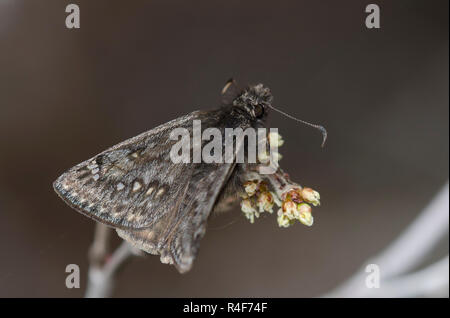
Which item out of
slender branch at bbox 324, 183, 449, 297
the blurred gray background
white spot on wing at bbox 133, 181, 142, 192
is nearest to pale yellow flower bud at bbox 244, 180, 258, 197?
white spot on wing at bbox 133, 181, 142, 192

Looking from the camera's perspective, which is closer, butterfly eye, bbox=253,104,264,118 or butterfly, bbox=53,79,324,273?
butterfly, bbox=53,79,324,273

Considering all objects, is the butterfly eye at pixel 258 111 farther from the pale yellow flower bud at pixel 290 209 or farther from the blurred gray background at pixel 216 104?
the blurred gray background at pixel 216 104

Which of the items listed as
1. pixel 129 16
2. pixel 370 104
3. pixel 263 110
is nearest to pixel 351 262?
pixel 370 104

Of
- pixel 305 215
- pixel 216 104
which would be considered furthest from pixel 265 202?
pixel 216 104

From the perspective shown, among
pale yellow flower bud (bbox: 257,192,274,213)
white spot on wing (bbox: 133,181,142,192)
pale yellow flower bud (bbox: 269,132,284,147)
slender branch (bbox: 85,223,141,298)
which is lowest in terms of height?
slender branch (bbox: 85,223,141,298)

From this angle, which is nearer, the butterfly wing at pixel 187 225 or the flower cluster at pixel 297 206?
the butterfly wing at pixel 187 225

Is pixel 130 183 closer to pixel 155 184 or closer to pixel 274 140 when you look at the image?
pixel 155 184

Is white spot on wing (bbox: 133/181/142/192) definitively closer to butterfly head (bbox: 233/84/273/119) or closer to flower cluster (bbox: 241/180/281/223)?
flower cluster (bbox: 241/180/281/223)

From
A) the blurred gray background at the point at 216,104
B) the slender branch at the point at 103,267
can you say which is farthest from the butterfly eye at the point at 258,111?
the blurred gray background at the point at 216,104
